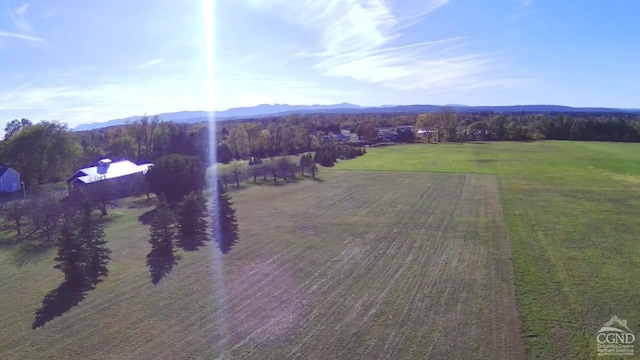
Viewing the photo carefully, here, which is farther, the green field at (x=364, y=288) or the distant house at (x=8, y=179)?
the distant house at (x=8, y=179)

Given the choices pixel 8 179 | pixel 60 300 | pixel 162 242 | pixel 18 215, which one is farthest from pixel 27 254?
pixel 8 179

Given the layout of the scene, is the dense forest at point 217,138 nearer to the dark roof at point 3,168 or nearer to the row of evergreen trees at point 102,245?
the dark roof at point 3,168

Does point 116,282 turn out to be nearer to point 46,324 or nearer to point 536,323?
point 46,324

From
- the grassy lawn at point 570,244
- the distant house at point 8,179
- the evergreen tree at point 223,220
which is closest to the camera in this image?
the grassy lawn at point 570,244

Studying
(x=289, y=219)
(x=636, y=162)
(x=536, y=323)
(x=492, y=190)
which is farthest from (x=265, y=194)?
(x=636, y=162)

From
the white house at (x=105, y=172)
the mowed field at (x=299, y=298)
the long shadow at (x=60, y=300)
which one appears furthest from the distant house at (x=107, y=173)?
the long shadow at (x=60, y=300)

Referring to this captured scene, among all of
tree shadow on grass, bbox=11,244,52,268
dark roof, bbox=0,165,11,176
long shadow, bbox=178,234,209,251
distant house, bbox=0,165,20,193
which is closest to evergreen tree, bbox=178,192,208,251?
long shadow, bbox=178,234,209,251

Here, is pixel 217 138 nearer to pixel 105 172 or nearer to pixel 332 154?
pixel 332 154
